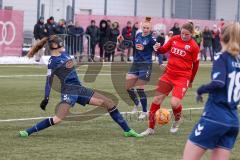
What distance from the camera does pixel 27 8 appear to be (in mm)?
39281

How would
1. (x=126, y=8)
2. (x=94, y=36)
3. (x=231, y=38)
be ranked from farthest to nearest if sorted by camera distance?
(x=126, y=8) → (x=94, y=36) → (x=231, y=38)

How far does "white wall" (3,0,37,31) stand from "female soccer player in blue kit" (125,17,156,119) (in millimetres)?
23194

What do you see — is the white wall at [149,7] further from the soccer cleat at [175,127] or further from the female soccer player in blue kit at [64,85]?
the female soccer player in blue kit at [64,85]

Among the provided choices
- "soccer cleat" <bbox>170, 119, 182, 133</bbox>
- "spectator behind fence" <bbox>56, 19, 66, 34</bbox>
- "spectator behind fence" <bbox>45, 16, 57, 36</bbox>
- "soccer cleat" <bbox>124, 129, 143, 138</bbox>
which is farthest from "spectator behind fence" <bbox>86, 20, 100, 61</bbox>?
"soccer cleat" <bbox>124, 129, 143, 138</bbox>

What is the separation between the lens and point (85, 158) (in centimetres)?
967

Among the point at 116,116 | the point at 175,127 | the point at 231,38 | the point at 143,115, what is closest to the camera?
the point at 231,38

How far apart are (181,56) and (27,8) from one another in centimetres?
2796

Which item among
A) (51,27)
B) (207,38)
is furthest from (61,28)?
(207,38)

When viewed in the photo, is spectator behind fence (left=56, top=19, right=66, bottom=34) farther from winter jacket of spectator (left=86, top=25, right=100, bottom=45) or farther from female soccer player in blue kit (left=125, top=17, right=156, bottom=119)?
female soccer player in blue kit (left=125, top=17, right=156, bottom=119)

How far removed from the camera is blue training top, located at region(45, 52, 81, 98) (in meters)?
11.4

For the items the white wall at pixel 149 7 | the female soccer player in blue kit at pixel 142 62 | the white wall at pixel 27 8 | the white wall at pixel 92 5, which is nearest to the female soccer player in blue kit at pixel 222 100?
the female soccer player in blue kit at pixel 142 62

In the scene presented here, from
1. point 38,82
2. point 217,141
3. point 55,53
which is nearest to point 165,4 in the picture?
point 38,82

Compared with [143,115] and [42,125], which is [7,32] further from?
[42,125]

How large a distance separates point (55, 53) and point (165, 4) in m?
39.0
